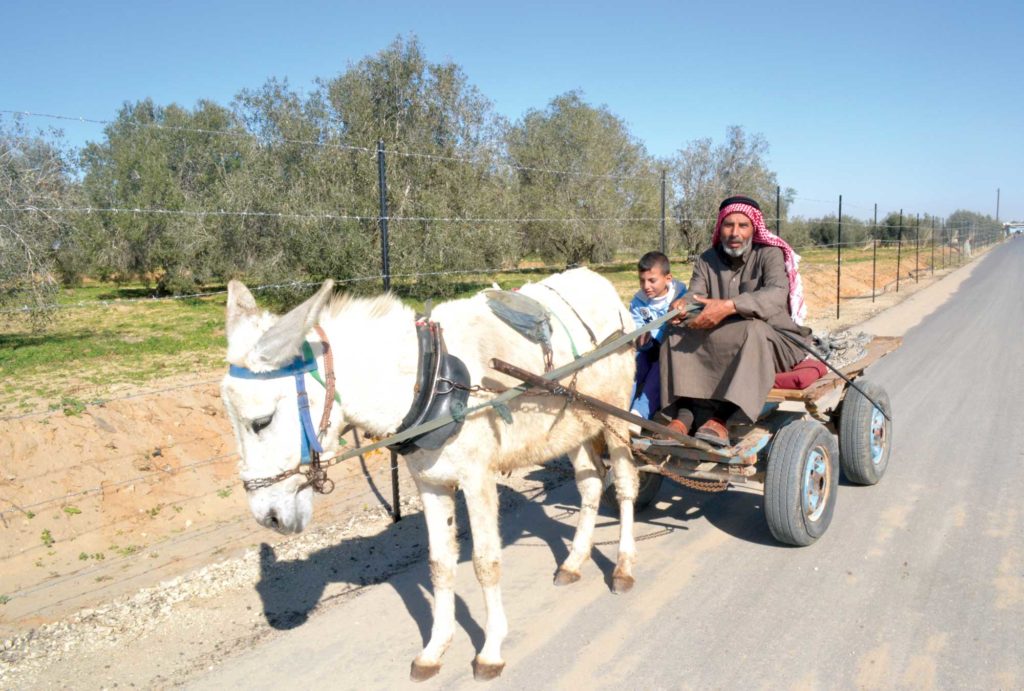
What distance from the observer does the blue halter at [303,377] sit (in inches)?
104

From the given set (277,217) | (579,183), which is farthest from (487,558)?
(579,183)

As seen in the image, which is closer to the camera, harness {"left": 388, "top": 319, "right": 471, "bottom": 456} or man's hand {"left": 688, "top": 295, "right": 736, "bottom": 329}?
harness {"left": 388, "top": 319, "right": 471, "bottom": 456}

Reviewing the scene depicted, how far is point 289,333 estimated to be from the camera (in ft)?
8.28

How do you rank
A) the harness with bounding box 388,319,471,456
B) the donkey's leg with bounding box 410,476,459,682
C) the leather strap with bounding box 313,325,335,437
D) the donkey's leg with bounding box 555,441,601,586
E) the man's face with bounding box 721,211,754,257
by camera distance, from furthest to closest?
the man's face with bounding box 721,211,754,257 < the donkey's leg with bounding box 555,441,601,586 < the donkey's leg with bounding box 410,476,459,682 < the harness with bounding box 388,319,471,456 < the leather strap with bounding box 313,325,335,437

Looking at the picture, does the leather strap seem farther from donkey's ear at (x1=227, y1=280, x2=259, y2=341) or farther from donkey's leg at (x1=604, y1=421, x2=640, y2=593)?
donkey's leg at (x1=604, y1=421, x2=640, y2=593)

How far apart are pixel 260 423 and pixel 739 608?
2.68m

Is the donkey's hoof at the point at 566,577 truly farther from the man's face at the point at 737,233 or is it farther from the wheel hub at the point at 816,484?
the man's face at the point at 737,233

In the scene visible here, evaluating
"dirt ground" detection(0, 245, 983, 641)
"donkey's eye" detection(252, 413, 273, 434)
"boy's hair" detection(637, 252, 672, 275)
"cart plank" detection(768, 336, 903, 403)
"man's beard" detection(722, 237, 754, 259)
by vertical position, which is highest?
"man's beard" detection(722, 237, 754, 259)

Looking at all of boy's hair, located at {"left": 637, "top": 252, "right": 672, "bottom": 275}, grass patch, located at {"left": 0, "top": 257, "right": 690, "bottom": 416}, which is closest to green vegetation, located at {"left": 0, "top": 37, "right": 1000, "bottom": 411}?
grass patch, located at {"left": 0, "top": 257, "right": 690, "bottom": 416}

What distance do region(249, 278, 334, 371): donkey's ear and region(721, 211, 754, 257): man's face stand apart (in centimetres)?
294

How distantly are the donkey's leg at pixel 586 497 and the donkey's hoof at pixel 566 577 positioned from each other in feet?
0.18

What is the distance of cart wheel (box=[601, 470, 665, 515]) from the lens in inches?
194

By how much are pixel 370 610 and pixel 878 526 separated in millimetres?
3416

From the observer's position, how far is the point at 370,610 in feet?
12.8
